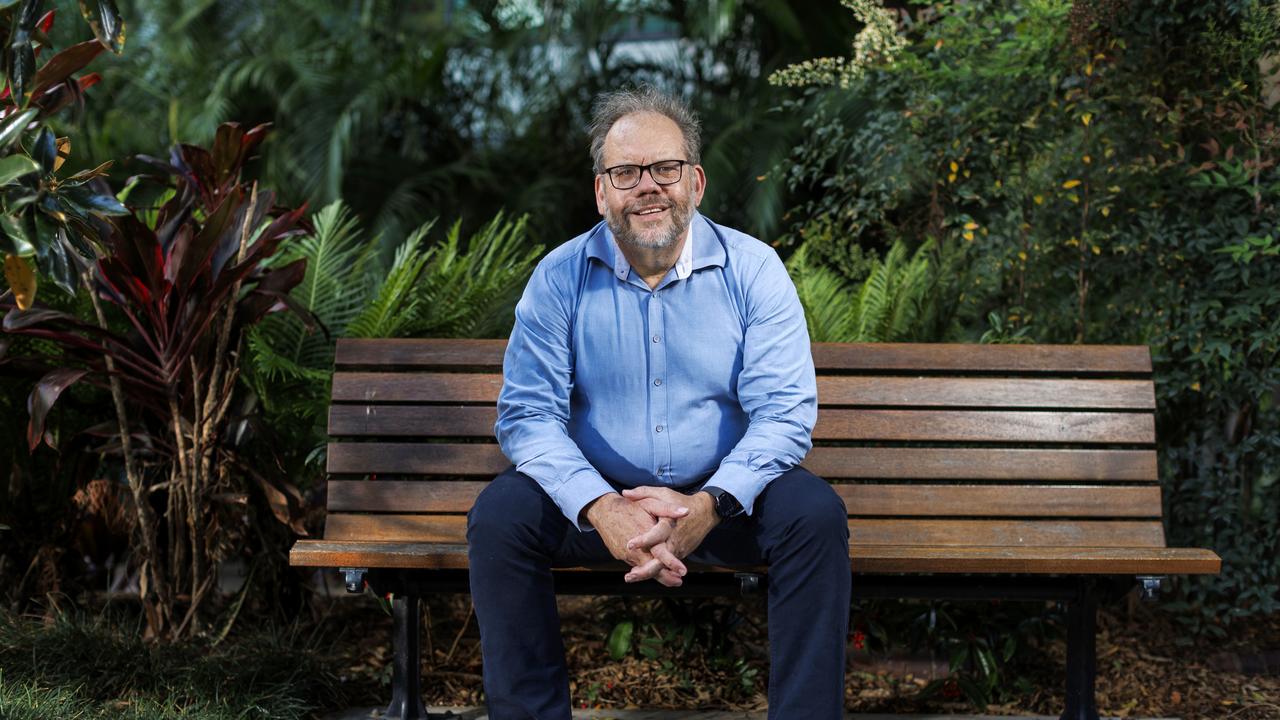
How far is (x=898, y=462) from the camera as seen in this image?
11.3ft

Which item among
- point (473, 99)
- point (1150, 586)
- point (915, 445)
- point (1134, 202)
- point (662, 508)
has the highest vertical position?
point (473, 99)

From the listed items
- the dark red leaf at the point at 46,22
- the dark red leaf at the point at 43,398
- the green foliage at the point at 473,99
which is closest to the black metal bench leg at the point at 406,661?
the dark red leaf at the point at 43,398

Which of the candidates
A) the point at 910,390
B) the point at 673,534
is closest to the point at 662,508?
the point at 673,534

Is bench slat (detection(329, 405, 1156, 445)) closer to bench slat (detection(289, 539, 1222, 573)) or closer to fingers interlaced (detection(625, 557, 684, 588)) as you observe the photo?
bench slat (detection(289, 539, 1222, 573))

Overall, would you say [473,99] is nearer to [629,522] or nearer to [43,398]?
[43,398]

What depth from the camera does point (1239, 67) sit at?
12.5ft

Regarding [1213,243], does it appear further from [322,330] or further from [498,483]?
[322,330]

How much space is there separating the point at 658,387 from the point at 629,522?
0.43m

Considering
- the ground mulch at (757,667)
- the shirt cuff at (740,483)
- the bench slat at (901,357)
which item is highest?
the bench slat at (901,357)

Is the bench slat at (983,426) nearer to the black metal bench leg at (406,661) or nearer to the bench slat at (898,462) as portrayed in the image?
the bench slat at (898,462)

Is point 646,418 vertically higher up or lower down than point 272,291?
lower down

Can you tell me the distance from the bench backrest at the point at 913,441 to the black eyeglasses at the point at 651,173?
68 centimetres

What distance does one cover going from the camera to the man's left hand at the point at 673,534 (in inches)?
107

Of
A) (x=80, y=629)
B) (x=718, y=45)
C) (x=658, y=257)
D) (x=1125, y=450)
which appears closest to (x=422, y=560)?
(x=658, y=257)
